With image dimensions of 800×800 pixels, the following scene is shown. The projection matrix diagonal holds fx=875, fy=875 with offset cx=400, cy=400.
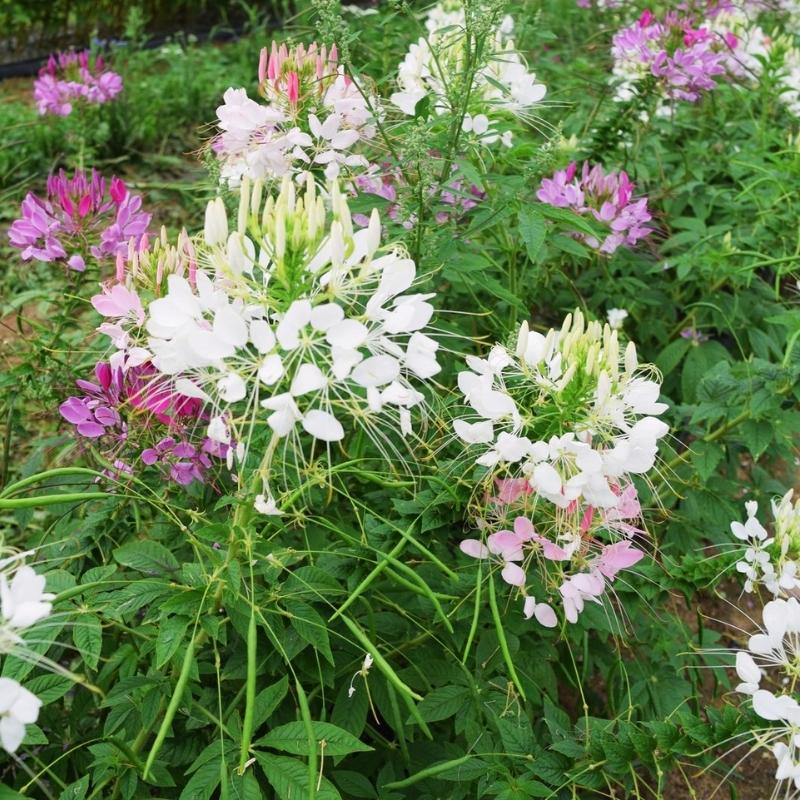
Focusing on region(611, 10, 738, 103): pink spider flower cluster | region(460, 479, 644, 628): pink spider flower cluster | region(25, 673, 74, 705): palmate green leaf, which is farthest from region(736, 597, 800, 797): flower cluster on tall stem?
region(611, 10, 738, 103): pink spider flower cluster

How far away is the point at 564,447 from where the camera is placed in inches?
45.1

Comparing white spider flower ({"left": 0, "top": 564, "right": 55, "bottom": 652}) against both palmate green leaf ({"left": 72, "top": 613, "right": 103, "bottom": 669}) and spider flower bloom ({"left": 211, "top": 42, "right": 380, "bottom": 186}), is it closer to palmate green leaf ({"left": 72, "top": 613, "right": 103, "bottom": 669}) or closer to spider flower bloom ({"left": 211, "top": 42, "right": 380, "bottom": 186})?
palmate green leaf ({"left": 72, "top": 613, "right": 103, "bottom": 669})

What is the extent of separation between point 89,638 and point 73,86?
3.07m

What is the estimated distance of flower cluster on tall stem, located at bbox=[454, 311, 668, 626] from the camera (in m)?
1.15

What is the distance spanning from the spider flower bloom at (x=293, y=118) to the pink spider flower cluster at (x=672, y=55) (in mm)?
1189

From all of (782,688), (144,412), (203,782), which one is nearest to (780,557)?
(782,688)

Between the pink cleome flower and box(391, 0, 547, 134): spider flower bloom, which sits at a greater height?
box(391, 0, 547, 134): spider flower bloom

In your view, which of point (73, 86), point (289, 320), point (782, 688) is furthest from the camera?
point (73, 86)

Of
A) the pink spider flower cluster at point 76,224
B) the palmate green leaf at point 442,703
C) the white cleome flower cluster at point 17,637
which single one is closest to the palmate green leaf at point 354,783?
the palmate green leaf at point 442,703

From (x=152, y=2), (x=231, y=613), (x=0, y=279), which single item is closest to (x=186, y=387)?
(x=231, y=613)

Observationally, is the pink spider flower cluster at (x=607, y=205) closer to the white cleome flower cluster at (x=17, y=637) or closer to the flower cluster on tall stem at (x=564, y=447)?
the flower cluster on tall stem at (x=564, y=447)

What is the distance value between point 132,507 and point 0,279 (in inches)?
80.2

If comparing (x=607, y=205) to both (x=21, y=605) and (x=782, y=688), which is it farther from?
(x=21, y=605)

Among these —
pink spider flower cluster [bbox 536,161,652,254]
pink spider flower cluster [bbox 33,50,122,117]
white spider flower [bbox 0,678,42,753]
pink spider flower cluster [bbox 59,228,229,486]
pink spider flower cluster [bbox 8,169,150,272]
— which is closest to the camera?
white spider flower [bbox 0,678,42,753]
